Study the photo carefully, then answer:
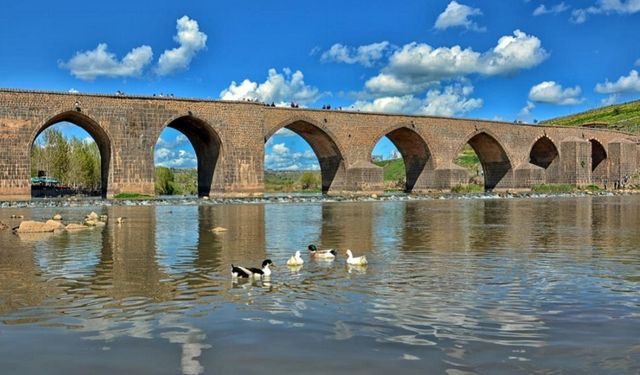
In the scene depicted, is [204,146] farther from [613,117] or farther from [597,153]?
[613,117]

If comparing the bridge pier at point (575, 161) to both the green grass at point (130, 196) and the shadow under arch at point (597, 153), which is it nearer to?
the shadow under arch at point (597, 153)

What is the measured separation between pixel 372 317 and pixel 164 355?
220 cm

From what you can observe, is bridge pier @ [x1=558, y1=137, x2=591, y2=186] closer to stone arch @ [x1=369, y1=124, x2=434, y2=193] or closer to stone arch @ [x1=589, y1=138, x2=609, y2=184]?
stone arch @ [x1=589, y1=138, x2=609, y2=184]

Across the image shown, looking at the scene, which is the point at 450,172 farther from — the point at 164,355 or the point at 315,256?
the point at 164,355

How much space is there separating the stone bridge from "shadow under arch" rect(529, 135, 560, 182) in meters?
0.12

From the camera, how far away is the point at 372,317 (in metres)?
6.57

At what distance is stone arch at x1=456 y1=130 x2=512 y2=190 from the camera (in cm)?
6256

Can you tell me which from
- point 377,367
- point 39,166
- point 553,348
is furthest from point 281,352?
point 39,166

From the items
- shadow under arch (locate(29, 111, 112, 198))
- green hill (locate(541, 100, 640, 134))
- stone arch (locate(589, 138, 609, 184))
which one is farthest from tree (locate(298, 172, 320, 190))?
green hill (locate(541, 100, 640, 134))

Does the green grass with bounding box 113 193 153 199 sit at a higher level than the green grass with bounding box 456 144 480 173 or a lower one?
lower

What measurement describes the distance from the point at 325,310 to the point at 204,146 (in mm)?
41516

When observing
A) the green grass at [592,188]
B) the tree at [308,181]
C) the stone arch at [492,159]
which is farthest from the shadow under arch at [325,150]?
→ the green grass at [592,188]

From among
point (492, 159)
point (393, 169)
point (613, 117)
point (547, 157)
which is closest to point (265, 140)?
point (492, 159)

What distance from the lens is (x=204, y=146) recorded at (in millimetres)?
47375
